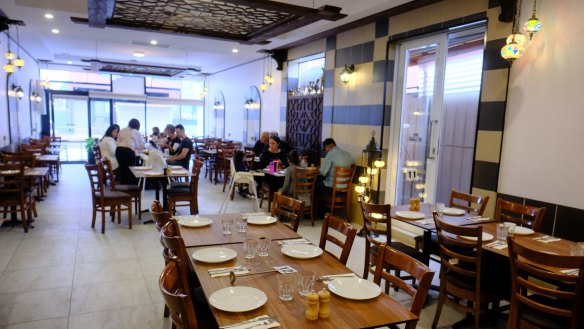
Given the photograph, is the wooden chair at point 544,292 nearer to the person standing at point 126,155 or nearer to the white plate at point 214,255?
the white plate at point 214,255

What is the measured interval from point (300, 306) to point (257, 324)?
25cm

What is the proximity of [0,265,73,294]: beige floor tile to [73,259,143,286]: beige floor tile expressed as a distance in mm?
84

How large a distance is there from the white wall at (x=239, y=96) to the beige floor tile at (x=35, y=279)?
17.6ft

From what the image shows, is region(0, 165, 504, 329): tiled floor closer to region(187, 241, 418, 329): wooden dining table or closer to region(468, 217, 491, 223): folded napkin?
region(468, 217, 491, 223): folded napkin

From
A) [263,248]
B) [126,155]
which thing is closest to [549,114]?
[263,248]

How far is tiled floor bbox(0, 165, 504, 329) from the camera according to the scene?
295cm

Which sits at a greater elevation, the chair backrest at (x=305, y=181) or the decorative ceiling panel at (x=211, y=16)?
the decorative ceiling panel at (x=211, y=16)

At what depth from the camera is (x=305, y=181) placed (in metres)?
5.75

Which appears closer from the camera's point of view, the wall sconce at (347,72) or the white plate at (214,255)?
the white plate at (214,255)

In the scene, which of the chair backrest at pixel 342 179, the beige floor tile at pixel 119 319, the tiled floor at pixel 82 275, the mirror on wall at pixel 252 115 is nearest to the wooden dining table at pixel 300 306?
the beige floor tile at pixel 119 319

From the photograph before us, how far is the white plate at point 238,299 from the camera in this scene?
1.63 meters

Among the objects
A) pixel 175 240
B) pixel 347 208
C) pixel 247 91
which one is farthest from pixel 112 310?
pixel 247 91

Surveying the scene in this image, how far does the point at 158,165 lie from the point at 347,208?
9.87ft

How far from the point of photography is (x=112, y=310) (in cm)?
306
